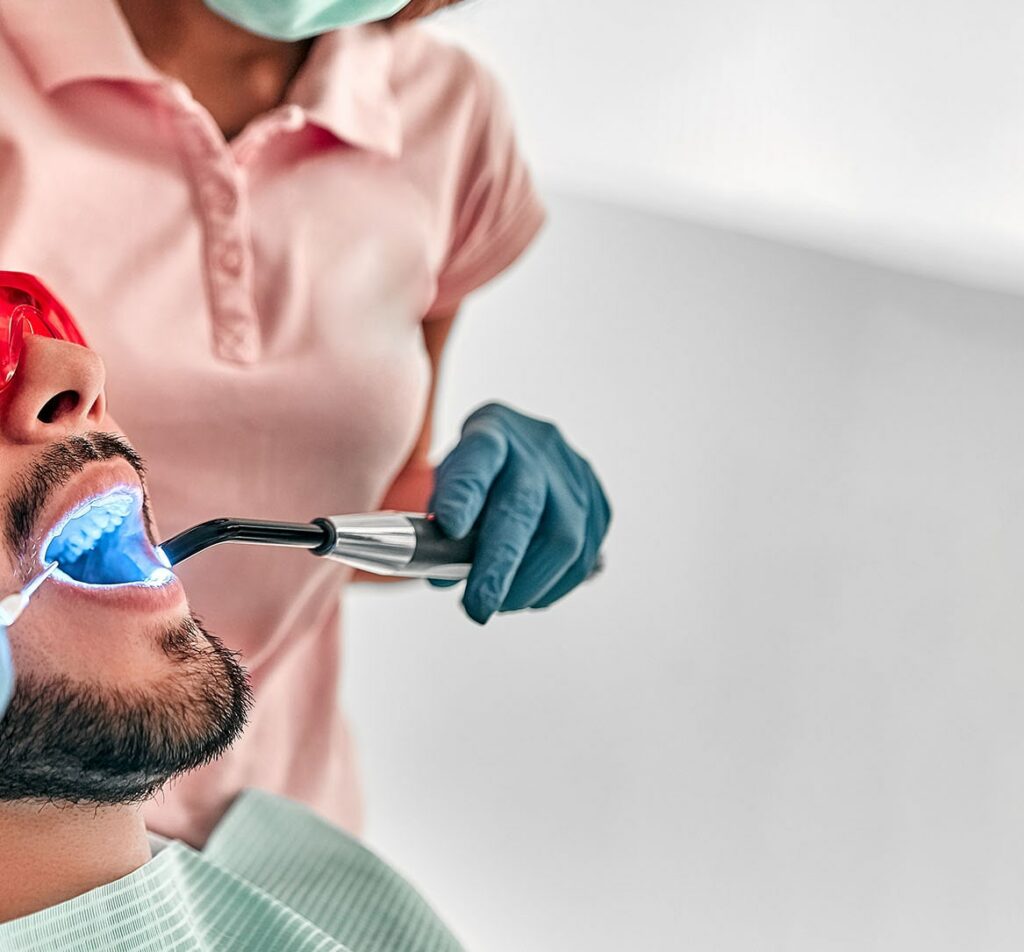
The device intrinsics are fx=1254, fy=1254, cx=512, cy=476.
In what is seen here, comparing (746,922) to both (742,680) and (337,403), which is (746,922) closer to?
(742,680)

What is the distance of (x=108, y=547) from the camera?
788 millimetres

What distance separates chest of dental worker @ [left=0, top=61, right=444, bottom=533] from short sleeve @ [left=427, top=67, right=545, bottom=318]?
0.11 m

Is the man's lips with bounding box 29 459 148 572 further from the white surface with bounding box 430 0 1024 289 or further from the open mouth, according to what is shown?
the white surface with bounding box 430 0 1024 289

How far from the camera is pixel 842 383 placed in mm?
1482

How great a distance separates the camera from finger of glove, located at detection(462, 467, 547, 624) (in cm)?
97

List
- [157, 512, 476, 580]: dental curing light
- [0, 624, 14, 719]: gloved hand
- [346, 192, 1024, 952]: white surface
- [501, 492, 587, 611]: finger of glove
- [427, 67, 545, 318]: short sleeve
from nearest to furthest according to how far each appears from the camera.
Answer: [0, 624, 14, 719]: gloved hand < [157, 512, 476, 580]: dental curing light < [501, 492, 587, 611]: finger of glove < [427, 67, 545, 318]: short sleeve < [346, 192, 1024, 952]: white surface

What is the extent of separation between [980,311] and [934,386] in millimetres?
98

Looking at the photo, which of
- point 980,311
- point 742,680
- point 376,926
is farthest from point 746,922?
point 980,311

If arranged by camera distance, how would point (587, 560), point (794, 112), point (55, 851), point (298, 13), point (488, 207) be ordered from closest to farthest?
1. point (55, 851)
2. point (298, 13)
3. point (587, 560)
4. point (488, 207)
5. point (794, 112)

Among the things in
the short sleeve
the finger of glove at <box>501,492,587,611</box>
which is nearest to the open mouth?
the finger of glove at <box>501,492,587,611</box>

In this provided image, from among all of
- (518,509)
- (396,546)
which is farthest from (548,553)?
(396,546)

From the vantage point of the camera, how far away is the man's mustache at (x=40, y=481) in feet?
2.37

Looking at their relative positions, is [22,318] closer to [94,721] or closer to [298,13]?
[94,721]

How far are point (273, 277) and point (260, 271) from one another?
1 centimetres
